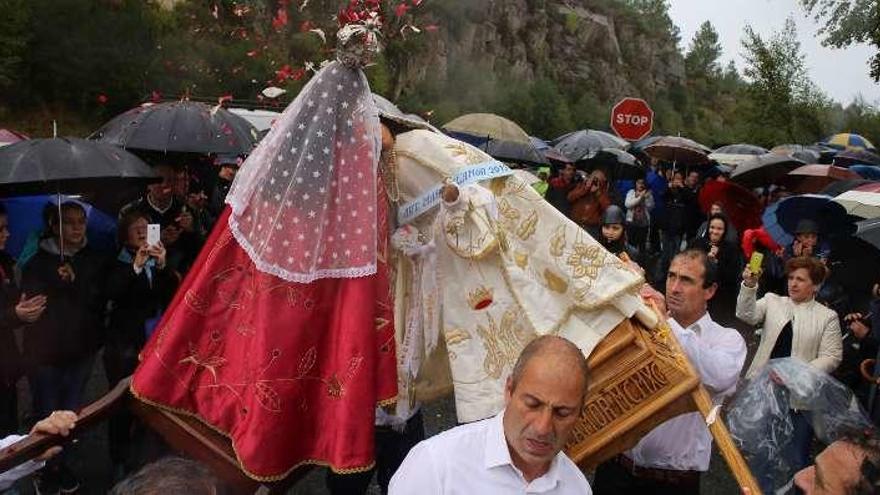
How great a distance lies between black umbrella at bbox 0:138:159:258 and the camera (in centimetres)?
416

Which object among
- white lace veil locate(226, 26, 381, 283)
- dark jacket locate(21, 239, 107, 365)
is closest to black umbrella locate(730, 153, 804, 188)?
dark jacket locate(21, 239, 107, 365)

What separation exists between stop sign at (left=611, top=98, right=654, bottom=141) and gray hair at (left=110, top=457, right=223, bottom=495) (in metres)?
14.3

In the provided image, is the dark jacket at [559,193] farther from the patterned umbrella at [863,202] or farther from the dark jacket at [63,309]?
the dark jacket at [63,309]

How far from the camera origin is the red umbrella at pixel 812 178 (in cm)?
984

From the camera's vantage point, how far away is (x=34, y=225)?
5.15m

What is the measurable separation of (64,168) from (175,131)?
1577 millimetres

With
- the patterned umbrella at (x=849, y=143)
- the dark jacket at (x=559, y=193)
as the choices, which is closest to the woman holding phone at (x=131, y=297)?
the dark jacket at (x=559, y=193)

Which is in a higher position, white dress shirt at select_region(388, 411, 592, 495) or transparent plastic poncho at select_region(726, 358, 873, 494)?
white dress shirt at select_region(388, 411, 592, 495)

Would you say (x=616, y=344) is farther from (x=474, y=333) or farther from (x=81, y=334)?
(x=81, y=334)

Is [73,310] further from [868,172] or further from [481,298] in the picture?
[868,172]

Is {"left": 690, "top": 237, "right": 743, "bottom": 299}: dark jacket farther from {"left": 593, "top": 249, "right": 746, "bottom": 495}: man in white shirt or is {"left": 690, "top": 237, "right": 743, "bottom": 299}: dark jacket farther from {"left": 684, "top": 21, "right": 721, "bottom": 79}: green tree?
{"left": 684, "top": 21, "right": 721, "bottom": 79}: green tree

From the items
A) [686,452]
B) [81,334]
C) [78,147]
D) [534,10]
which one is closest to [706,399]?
[686,452]

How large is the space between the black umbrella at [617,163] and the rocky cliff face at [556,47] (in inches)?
839

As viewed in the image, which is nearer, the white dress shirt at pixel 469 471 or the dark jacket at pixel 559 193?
the white dress shirt at pixel 469 471
